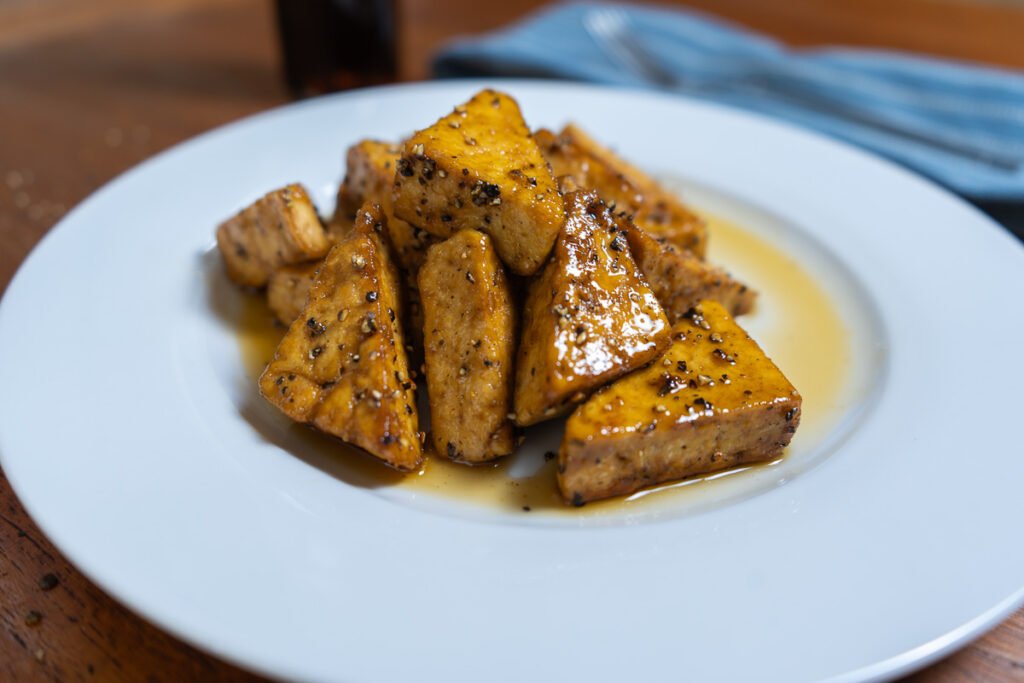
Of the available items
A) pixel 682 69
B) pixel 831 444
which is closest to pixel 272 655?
pixel 831 444

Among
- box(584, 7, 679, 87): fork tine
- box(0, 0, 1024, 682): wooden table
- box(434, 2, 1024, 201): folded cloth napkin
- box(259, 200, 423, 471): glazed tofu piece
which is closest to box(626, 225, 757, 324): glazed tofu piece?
box(259, 200, 423, 471): glazed tofu piece

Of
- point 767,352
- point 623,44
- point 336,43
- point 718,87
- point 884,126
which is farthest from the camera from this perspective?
point 623,44

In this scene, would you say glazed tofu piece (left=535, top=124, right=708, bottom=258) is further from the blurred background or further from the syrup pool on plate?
the blurred background

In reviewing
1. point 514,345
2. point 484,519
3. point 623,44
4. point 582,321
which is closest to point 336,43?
point 623,44

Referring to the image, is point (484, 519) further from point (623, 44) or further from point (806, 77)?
point (623, 44)

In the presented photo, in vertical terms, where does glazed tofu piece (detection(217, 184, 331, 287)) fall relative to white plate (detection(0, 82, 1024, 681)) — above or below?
above

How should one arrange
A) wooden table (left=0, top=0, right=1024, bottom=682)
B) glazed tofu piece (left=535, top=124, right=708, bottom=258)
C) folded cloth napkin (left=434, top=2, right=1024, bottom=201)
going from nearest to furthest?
wooden table (left=0, top=0, right=1024, bottom=682) < glazed tofu piece (left=535, top=124, right=708, bottom=258) < folded cloth napkin (left=434, top=2, right=1024, bottom=201)
